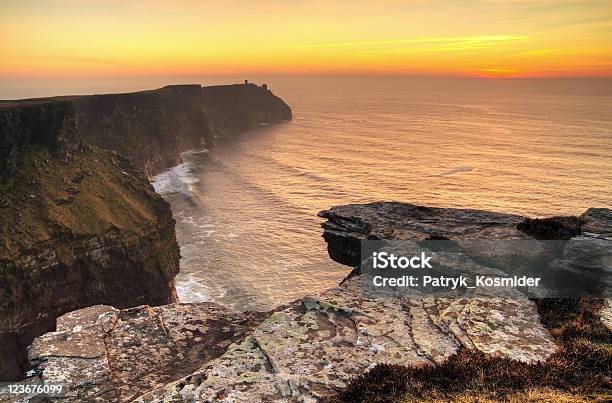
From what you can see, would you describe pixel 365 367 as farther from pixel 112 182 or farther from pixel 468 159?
pixel 468 159

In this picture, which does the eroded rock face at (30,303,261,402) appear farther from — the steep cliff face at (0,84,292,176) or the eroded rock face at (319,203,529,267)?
the steep cliff face at (0,84,292,176)

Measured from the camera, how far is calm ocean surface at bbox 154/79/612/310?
5797 centimetres

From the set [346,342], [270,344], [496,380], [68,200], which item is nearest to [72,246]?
[68,200]

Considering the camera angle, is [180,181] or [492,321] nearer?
[492,321]

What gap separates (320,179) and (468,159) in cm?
4802

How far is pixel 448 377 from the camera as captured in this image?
24.2 ft

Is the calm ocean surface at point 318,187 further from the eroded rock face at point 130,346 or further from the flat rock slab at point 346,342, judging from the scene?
the flat rock slab at point 346,342

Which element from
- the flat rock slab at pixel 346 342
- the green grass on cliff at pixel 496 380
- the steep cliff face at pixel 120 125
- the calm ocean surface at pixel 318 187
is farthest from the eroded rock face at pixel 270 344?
the steep cliff face at pixel 120 125

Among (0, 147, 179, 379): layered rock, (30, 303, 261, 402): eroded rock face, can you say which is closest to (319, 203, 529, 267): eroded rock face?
(30, 303, 261, 402): eroded rock face

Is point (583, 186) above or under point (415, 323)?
under

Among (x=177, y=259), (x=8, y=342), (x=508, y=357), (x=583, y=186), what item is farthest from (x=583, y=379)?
(x=583, y=186)

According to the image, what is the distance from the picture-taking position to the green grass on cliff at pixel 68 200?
4341cm

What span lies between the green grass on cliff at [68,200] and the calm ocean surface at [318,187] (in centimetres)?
Answer: 1164

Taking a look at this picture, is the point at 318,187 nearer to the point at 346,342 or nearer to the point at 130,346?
the point at 130,346
